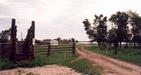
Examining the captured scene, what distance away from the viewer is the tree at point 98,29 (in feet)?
148

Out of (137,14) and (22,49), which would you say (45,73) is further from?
(137,14)

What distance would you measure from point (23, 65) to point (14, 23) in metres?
3.73

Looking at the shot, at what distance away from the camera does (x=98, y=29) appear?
4622cm

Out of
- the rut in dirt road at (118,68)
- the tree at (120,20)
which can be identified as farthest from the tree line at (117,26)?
the rut in dirt road at (118,68)

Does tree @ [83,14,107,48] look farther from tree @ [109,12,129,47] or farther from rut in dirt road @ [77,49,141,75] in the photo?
rut in dirt road @ [77,49,141,75]

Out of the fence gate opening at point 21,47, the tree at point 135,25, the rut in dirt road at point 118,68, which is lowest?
the rut in dirt road at point 118,68

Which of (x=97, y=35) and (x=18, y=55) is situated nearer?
(x=18, y=55)

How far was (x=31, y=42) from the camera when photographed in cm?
1545

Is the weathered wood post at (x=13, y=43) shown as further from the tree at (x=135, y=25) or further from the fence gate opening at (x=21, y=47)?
the tree at (x=135, y=25)

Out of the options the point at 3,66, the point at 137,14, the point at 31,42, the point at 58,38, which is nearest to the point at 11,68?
the point at 3,66

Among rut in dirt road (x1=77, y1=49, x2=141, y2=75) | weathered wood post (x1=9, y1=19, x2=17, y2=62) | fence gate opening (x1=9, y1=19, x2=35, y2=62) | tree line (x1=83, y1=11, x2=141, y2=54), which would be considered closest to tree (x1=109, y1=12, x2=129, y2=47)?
tree line (x1=83, y1=11, x2=141, y2=54)

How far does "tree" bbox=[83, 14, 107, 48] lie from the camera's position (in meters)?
45.1

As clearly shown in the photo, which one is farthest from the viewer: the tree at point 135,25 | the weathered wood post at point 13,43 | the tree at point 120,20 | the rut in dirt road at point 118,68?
the tree at point 135,25

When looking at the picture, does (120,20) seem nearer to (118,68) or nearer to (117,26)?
(117,26)
